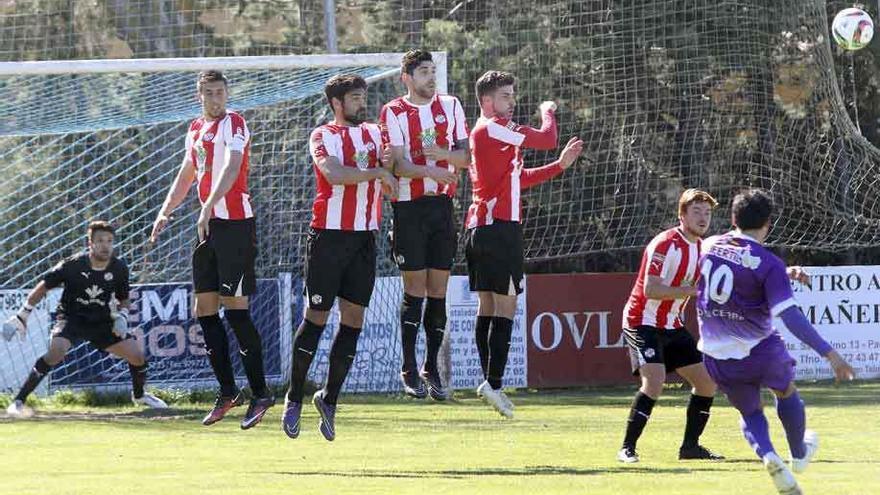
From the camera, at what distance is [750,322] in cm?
899

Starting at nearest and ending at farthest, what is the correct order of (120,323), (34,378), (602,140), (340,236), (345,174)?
(345,174) < (340,236) < (34,378) < (120,323) < (602,140)

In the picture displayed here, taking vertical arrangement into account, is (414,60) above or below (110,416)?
above

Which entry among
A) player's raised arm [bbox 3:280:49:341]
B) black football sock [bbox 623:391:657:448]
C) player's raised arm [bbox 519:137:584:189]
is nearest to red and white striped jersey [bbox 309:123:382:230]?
player's raised arm [bbox 519:137:584:189]

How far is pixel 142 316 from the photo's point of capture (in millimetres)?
18969

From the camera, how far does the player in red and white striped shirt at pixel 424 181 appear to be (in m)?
11.1

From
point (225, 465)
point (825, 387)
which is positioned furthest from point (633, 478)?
point (825, 387)

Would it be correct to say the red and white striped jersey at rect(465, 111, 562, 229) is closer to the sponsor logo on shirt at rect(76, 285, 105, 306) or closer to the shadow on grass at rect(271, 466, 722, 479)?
the shadow on grass at rect(271, 466, 722, 479)

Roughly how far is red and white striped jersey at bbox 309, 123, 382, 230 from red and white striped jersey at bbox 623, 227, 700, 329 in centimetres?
192

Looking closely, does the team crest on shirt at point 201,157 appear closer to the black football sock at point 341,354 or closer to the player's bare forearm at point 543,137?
the black football sock at point 341,354

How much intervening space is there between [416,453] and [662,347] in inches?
73.8

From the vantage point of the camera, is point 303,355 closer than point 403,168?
No

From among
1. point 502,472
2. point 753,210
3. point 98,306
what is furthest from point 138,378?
point 753,210

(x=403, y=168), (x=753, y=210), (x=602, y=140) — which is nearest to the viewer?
(x=753, y=210)

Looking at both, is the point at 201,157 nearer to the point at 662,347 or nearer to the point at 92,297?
the point at 662,347
